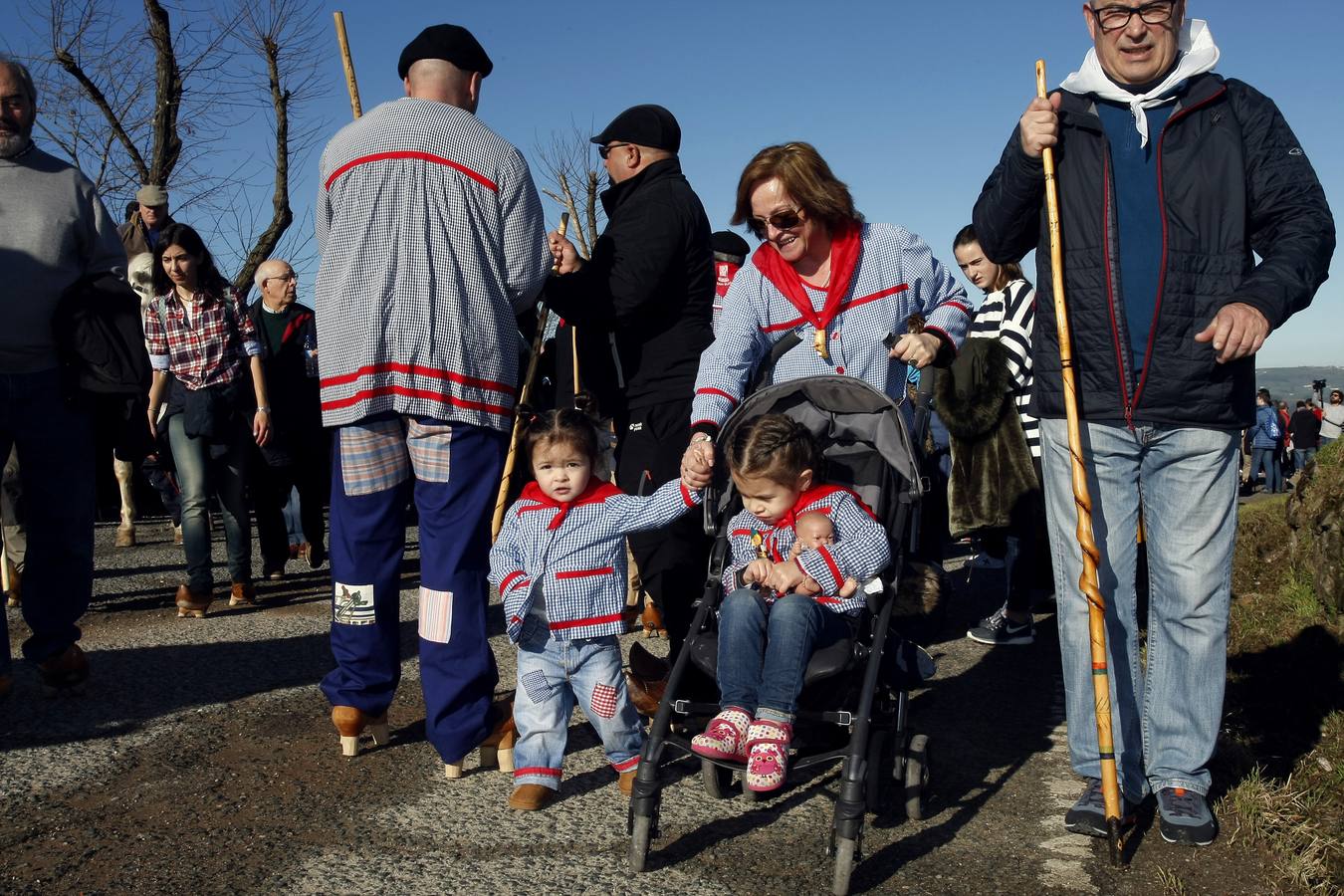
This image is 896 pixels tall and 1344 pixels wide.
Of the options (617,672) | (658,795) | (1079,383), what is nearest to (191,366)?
(617,672)

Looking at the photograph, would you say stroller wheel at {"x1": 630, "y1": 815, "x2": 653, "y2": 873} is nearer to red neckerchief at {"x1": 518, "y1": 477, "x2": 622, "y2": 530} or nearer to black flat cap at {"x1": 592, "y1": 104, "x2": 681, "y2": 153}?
red neckerchief at {"x1": 518, "y1": 477, "x2": 622, "y2": 530}

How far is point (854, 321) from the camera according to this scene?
4.27 m

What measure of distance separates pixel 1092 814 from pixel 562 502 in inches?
72.8

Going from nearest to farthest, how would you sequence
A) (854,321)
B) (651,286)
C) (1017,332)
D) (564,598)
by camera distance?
(564,598) → (854,321) → (651,286) → (1017,332)

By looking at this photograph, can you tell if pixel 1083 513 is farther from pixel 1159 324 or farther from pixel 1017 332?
pixel 1017 332

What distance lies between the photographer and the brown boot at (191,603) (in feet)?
22.6

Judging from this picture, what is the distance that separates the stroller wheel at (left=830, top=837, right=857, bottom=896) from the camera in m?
3.08

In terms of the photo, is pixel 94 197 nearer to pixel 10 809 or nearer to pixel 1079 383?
pixel 10 809

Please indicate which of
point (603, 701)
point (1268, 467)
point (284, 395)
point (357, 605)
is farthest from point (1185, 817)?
point (1268, 467)

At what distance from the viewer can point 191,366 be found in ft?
22.3

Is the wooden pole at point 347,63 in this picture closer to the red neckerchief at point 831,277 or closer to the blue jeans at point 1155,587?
the red neckerchief at point 831,277

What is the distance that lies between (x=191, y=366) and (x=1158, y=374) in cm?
523

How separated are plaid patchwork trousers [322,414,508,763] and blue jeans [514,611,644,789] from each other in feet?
0.71

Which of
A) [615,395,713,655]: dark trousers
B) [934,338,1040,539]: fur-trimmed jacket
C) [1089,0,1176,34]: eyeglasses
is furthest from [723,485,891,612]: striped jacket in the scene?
[934,338,1040,539]: fur-trimmed jacket
